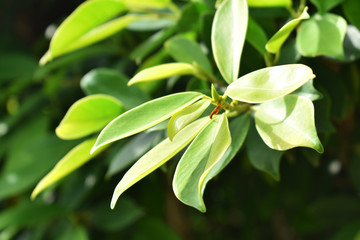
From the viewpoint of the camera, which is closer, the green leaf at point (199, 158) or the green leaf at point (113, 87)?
the green leaf at point (199, 158)

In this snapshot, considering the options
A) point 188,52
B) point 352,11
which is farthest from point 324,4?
point 188,52

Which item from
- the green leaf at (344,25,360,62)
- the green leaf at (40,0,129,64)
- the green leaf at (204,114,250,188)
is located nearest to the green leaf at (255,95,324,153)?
the green leaf at (204,114,250,188)

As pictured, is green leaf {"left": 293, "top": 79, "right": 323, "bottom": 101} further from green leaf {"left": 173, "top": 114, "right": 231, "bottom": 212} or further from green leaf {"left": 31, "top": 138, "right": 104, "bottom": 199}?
green leaf {"left": 31, "top": 138, "right": 104, "bottom": 199}

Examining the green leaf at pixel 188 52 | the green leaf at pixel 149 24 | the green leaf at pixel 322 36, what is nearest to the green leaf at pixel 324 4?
the green leaf at pixel 322 36

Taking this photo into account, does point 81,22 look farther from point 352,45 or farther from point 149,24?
point 352,45

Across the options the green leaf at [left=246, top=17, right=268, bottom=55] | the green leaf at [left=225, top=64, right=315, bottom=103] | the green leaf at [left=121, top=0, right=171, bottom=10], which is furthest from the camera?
the green leaf at [left=121, top=0, right=171, bottom=10]

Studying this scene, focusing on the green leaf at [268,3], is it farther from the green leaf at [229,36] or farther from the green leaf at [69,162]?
the green leaf at [69,162]

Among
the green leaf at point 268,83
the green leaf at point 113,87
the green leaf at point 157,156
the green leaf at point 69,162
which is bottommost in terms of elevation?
the green leaf at point 69,162
